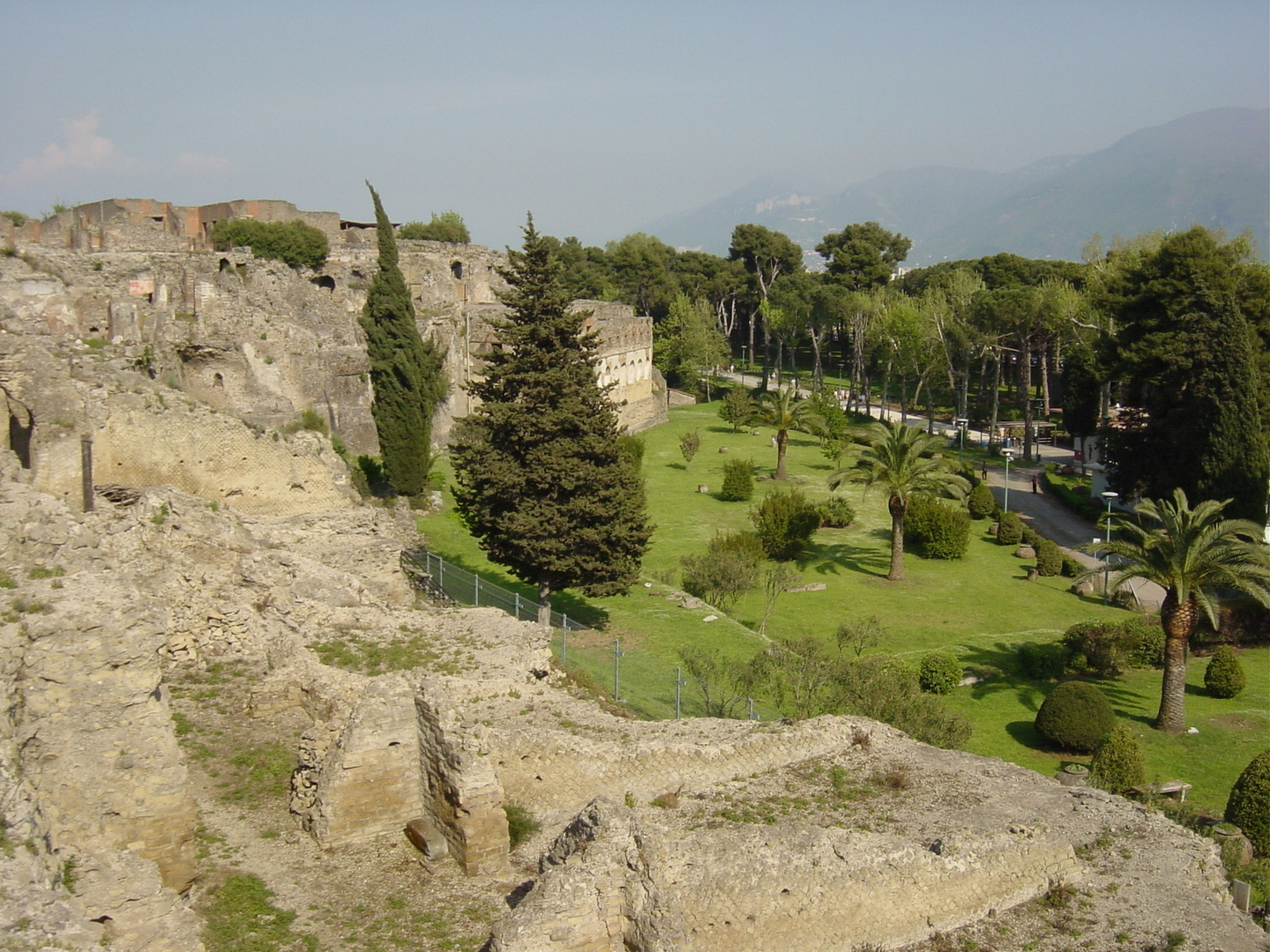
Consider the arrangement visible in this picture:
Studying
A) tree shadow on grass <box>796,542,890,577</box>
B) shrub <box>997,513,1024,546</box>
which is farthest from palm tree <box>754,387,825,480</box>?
shrub <box>997,513,1024,546</box>

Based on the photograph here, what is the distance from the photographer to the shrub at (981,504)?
42.7 meters

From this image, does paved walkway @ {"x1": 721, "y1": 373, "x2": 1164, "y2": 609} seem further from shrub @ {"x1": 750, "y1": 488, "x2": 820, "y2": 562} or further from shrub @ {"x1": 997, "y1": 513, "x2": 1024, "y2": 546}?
shrub @ {"x1": 750, "y1": 488, "x2": 820, "y2": 562}

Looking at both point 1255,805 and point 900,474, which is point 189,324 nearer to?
point 900,474

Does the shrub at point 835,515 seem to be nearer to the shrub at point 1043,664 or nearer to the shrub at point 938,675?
the shrub at point 1043,664

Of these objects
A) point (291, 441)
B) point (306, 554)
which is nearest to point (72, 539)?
point (306, 554)

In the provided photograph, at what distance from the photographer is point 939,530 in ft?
123

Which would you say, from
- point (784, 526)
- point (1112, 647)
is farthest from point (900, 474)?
point (1112, 647)

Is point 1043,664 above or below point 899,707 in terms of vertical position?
below

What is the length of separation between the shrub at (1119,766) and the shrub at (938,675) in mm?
5237

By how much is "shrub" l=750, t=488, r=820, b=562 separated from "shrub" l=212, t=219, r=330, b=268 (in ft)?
75.8

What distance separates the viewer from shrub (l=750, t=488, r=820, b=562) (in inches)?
1405

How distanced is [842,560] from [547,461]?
56.8 feet

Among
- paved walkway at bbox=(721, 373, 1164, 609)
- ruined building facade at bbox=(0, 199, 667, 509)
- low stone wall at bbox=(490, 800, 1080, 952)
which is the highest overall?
ruined building facade at bbox=(0, 199, 667, 509)

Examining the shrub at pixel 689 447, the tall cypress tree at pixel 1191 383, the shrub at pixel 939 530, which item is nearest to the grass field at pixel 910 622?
the shrub at pixel 939 530
